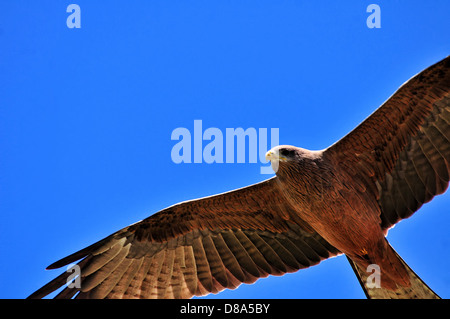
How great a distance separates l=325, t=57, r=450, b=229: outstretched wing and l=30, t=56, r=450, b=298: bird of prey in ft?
0.05

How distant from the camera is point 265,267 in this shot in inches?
406

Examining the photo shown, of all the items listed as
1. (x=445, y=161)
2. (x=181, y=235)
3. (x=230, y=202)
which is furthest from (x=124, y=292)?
(x=445, y=161)

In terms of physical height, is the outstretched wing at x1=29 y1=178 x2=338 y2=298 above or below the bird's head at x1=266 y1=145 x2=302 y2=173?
below

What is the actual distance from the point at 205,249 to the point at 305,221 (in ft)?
6.00

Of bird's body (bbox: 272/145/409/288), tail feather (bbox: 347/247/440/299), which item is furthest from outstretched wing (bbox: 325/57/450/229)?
tail feather (bbox: 347/247/440/299)

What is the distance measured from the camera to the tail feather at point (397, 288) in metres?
9.10

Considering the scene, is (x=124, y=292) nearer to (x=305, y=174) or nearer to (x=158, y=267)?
(x=158, y=267)

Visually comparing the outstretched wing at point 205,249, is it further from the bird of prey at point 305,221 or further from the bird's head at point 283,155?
the bird's head at point 283,155

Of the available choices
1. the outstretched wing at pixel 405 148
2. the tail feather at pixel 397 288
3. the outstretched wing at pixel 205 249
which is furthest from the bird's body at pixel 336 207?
the outstretched wing at pixel 205 249

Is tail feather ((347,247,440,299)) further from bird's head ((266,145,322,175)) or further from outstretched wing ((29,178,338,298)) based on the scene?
bird's head ((266,145,322,175))

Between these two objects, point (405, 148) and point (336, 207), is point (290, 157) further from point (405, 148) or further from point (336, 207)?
point (405, 148)

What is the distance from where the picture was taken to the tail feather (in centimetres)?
910

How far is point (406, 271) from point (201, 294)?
11.3ft

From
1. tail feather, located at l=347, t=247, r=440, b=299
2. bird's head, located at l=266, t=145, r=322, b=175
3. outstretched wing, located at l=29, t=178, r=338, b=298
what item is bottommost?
tail feather, located at l=347, t=247, r=440, b=299
